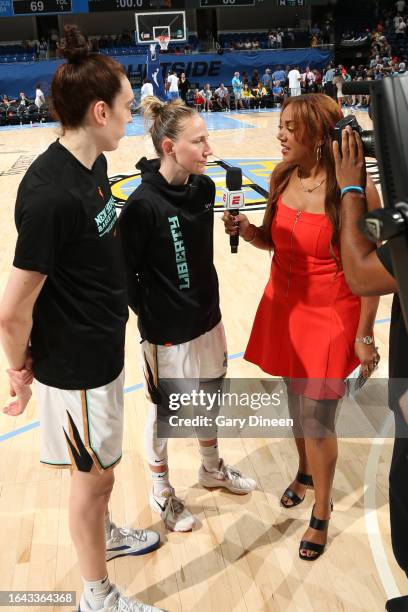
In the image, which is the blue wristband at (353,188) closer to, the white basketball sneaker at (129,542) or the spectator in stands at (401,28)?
the white basketball sneaker at (129,542)

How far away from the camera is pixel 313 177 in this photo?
2189mm

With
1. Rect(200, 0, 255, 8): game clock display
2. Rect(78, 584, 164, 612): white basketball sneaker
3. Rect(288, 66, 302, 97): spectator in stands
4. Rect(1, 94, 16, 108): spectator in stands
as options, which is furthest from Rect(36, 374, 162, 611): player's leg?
Rect(200, 0, 255, 8): game clock display

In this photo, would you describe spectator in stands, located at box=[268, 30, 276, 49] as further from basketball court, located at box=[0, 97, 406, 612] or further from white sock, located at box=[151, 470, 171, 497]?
white sock, located at box=[151, 470, 171, 497]

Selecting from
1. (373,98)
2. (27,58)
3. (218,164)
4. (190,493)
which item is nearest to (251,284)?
(190,493)

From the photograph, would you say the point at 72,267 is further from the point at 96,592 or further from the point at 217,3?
the point at 217,3

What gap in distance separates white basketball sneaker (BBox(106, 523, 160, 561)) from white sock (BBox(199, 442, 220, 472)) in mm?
422

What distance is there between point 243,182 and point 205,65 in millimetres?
15383

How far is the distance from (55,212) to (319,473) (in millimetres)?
1424

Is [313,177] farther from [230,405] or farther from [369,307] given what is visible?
[230,405]

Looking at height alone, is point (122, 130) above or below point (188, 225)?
above

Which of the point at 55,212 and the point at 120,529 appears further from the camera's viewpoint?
the point at 120,529

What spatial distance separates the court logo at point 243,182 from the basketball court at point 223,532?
425 cm

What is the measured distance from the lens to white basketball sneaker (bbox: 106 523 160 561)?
2.29 m

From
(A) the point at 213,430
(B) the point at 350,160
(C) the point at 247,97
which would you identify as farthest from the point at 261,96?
(B) the point at 350,160
